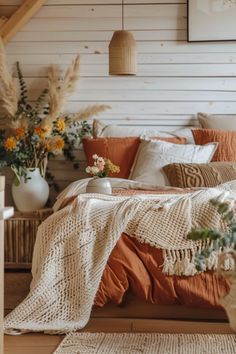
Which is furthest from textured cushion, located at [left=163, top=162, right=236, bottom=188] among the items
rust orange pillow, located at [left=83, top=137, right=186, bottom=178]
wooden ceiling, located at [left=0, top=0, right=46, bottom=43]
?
wooden ceiling, located at [left=0, top=0, right=46, bottom=43]

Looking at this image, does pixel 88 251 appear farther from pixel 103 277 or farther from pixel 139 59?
pixel 139 59

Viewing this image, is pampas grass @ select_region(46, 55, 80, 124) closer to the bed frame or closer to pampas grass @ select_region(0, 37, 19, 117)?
pampas grass @ select_region(0, 37, 19, 117)

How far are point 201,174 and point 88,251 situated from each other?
1.18 m

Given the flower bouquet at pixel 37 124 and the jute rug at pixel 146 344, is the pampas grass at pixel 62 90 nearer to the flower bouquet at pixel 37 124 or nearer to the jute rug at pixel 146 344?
the flower bouquet at pixel 37 124

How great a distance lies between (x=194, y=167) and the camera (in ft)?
12.7

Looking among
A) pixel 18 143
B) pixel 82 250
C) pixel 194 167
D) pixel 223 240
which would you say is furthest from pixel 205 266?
pixel 18 143

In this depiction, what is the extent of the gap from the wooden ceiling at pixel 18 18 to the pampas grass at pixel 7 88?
9.5 inches

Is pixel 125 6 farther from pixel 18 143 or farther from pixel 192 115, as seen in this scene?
pixel 18 143

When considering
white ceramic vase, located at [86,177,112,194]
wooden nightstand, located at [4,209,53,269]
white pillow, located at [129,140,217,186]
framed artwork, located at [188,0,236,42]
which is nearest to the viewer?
white ceramic vase, located at [86,177,112,194]

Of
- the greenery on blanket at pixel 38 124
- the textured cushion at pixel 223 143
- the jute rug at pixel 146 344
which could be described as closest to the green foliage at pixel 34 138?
the greenery on blanket at pixel 38 124

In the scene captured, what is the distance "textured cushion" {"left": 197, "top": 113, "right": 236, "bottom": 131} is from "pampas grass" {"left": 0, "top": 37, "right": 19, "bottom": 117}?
1.41 metres

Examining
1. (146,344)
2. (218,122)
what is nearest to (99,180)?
(146,344)

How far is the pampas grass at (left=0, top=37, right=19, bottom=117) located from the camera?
14.8ft

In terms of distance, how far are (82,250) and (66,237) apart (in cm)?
10
